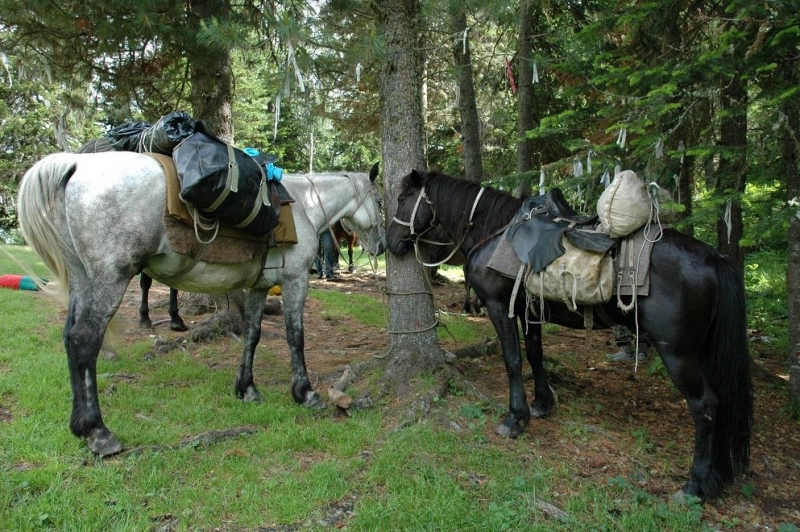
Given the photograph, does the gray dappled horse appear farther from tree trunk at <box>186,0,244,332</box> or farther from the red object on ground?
the red object on ground

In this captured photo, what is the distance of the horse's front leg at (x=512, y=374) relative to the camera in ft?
14.3

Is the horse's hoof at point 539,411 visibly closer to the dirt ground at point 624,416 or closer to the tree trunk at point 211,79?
the dirt ground at point 624,416

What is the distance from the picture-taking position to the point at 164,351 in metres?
6.40

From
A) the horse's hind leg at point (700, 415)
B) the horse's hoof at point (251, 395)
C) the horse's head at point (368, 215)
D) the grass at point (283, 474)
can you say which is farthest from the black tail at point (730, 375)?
the horse's hoof at point (251, 395)

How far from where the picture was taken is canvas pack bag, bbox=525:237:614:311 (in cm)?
381

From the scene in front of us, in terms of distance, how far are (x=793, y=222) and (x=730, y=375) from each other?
206 cm

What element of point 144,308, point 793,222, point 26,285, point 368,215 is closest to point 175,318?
point 144,308

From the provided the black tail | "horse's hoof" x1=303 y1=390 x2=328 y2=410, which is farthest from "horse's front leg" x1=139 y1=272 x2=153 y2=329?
the black tail

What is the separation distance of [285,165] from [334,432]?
21.7m

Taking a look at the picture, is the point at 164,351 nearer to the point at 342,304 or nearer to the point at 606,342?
the point at 342,304

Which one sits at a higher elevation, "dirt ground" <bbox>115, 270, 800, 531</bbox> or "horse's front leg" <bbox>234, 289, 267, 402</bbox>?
"horse's front leg" <bbox>234, 289, 267, 402</bbox>

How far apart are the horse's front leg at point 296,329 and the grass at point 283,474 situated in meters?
0.21

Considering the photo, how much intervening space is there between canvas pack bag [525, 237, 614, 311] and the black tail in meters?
0.71

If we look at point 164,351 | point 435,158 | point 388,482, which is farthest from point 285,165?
point 388,482
